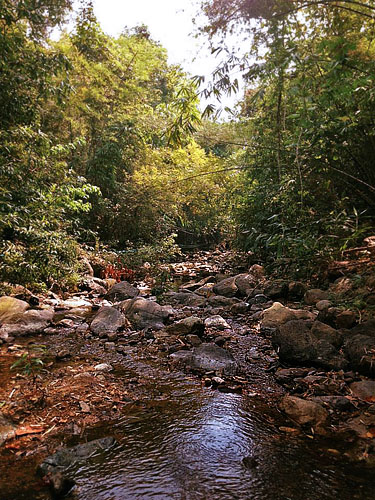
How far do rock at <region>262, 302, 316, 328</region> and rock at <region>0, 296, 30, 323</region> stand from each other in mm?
3135

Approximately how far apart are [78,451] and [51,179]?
5.33m

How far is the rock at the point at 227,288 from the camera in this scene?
6652 millimetres

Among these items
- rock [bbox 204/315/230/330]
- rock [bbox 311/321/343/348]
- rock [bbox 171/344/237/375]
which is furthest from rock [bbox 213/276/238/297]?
rock [bbox 171/344/237/375]

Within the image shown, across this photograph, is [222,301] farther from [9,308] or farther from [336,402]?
[336,402]

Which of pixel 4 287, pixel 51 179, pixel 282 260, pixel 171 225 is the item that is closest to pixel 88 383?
pixel 4 287

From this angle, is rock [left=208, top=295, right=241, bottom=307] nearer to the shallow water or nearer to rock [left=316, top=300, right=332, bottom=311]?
rock [left=316, top=300, right=332, bottom=311]

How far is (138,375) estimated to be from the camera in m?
3.09

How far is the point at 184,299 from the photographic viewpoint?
21.5 ft

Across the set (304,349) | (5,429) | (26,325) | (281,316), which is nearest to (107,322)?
(26,325)

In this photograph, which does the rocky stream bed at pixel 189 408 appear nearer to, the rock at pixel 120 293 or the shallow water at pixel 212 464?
the shallow water at pixel 212 464

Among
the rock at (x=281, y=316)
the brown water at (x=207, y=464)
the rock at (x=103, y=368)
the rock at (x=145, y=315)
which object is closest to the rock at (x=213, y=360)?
the brown water at (x=207, y=464)

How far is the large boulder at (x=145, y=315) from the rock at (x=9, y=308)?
1368 millimetres

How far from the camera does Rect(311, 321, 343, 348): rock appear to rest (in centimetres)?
328

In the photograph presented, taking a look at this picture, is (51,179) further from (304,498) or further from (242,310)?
(304,498)
